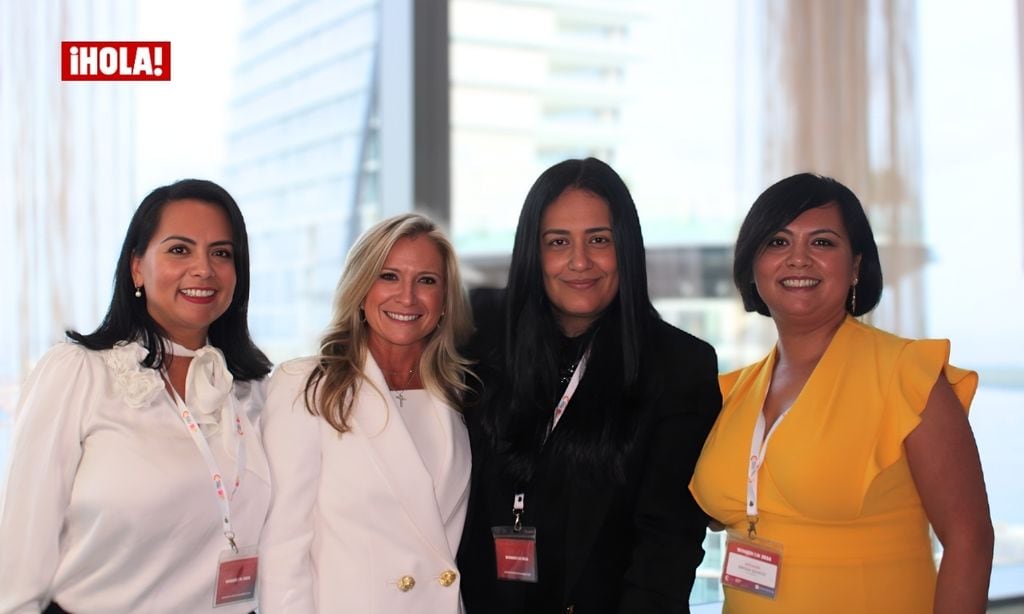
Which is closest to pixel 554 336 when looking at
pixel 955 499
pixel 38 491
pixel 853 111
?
pixel 955 499

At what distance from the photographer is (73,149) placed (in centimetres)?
315

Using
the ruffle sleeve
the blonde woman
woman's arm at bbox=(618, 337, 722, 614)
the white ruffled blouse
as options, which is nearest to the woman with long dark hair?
the white ruffled blouse

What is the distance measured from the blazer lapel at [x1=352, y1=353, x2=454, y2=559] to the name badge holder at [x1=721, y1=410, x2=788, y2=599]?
0.66 metres

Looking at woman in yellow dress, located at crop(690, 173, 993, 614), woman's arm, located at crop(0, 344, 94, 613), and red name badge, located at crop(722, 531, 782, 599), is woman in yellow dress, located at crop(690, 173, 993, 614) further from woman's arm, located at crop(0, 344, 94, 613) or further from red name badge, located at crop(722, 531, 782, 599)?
woman's arm, located at crop(0, 344, 94, 613)

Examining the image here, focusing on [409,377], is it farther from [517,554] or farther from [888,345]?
[888,345]

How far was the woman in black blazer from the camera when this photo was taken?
197 cm

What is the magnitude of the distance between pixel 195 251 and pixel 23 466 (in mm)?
586

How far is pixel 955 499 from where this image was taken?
1.83 meters

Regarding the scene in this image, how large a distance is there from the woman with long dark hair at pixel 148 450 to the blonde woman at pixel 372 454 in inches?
4.3

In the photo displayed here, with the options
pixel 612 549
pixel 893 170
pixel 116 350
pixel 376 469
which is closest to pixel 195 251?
pixel 116 350

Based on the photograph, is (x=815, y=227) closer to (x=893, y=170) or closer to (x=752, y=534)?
(x=752, y=534)

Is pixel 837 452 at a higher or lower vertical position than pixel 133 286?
lower

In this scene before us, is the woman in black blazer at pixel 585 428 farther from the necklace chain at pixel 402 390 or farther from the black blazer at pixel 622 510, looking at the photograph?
the necklace chain at pixel 402 390

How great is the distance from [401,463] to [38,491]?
0.76 m
